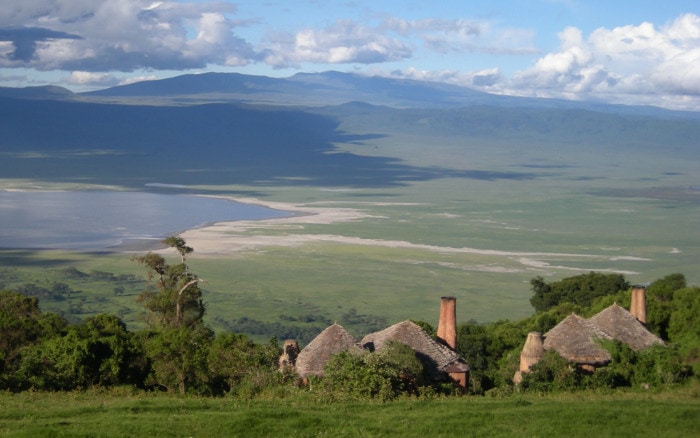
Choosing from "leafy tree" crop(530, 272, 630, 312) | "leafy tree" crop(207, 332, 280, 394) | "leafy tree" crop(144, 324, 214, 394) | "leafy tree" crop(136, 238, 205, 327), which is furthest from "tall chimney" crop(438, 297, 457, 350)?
"leafy tree" crop(530, 272, 630, 312)

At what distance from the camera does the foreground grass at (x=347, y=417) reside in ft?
47.8

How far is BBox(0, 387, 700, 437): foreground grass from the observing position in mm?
14570

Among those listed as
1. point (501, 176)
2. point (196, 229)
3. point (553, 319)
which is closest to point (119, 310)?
point (553, 319)

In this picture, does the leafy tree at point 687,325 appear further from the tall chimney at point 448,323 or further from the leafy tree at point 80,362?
the leafy tree at point 80,362

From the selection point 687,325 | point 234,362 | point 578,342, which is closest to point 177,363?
point 234,362

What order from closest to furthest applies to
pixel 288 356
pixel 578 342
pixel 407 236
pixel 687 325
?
pixel 288 356 → pixel 578 342 → pixel 687 325 → pixel 407 236

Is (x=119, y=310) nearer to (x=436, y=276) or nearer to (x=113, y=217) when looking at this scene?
(x=436, y=276)

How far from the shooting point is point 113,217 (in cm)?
8462

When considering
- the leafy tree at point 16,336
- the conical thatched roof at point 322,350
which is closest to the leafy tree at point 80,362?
the leafy tree at point 16,336

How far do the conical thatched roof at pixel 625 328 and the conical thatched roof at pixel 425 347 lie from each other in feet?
12.9

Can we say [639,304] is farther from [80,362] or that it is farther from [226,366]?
[80,362]

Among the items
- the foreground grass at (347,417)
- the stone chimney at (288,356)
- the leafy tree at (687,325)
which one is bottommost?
the stone chimney at (288,356)

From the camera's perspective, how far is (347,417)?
1563cm

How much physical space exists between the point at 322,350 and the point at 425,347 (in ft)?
7.55
